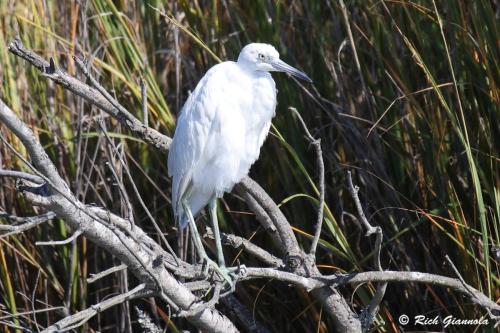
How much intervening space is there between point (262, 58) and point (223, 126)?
9.5 inches

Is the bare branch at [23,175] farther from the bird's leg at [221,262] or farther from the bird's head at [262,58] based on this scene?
the bird's head at [262,58]

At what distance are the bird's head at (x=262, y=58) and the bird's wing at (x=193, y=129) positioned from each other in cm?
10

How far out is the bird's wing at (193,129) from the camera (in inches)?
90.6

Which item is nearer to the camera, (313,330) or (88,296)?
(313,330)

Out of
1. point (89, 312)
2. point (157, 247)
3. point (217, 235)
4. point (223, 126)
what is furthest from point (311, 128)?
point (89, 312)

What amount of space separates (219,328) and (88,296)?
1.10 meters

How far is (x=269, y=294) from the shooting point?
8.71ft

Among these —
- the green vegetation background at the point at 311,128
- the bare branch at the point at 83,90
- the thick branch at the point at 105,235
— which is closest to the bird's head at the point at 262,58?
the green vegetation background at the point at 311,128

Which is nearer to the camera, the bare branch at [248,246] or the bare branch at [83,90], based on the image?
the bare branch at [83,90]

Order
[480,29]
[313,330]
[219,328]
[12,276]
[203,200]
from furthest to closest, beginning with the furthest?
[12,276] < [313,330] < [203,200] < [480,29] < [219,328]

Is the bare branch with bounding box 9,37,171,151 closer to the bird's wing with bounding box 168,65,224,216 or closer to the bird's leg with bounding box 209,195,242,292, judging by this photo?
the bird's wing with bounding box 168,65,224,216

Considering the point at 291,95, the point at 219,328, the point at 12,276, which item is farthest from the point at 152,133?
the point at 12,276

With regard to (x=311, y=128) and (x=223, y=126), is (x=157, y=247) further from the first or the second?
(x=311, y=128)

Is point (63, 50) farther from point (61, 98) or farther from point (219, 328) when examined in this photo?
point (219, 328)
